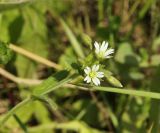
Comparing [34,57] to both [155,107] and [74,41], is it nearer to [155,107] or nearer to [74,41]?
[74,41]

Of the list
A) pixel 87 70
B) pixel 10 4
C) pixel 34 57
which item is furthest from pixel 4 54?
pixel 34 57

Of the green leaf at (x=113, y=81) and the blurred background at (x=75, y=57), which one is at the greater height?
the blurred background at (x=75, y=57)

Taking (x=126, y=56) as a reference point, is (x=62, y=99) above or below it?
below

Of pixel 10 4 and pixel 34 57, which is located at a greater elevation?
pixel 34 57

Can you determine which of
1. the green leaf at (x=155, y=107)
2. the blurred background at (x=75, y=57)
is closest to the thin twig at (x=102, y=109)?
the blurred background at (x=75, y=57)

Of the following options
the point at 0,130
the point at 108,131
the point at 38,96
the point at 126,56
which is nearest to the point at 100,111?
the point at 108,131

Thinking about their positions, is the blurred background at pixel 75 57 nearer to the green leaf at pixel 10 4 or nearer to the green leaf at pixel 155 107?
the green leaf at pixel 155 107

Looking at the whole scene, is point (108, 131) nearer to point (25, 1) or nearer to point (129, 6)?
point (129, 6)

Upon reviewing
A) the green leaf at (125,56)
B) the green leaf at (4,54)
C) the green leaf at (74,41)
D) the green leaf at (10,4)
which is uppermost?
the green leaf at (74,41)

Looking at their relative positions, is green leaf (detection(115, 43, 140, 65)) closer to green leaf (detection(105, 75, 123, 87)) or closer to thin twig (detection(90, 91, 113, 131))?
thin twig (detection(90, 91, 113, 131))
